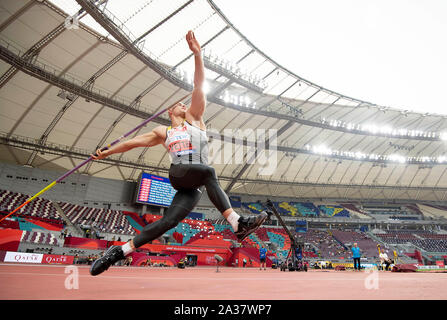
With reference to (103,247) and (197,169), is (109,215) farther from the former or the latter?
(197,169)

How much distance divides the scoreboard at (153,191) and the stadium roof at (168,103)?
1348 millimetres

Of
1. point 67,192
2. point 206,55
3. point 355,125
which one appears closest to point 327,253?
point 355,125

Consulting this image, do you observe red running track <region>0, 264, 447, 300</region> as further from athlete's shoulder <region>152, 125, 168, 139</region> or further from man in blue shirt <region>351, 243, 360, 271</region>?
man in blue shirt <region>351, 243, 360, 271</region>

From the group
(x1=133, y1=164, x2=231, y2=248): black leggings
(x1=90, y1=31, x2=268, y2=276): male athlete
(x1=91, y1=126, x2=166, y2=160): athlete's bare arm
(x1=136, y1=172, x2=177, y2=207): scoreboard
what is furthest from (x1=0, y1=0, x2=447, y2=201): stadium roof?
(x1=133, y1=164, x2=231, y2=248): black leggings

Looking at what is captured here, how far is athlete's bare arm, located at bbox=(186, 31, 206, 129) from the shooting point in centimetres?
237

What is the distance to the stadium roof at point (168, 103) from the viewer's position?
44.2 feet

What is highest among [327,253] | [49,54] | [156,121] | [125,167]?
[49,54]

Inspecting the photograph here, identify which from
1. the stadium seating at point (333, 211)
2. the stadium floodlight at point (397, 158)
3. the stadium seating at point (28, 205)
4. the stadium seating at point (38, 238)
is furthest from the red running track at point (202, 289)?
the stadium seating at point (333, 211)

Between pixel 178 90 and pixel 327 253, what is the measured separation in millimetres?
22978

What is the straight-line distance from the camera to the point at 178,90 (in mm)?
18656

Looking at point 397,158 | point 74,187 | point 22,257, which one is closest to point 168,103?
point 74,187

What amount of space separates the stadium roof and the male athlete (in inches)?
491

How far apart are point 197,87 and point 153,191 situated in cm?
2384
